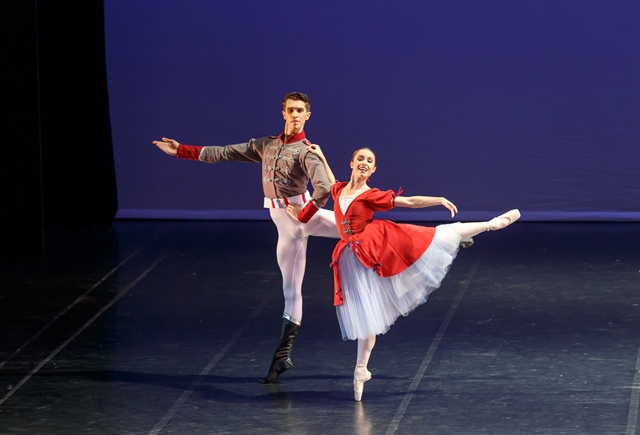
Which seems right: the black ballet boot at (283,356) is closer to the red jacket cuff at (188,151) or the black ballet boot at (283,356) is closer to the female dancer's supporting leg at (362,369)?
the female dancer's supporting leg at (362,369)

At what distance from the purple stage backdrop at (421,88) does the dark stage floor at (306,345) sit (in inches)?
29.0

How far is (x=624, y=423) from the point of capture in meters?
4.67

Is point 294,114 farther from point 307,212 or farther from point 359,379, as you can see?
point 359,379

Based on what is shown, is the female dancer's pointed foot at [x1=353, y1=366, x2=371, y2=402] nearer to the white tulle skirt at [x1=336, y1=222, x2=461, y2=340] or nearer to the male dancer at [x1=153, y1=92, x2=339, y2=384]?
the white tulle skirt at [x1=336, y1=222, x2=461, y2=340]

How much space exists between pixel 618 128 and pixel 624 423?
4513mm

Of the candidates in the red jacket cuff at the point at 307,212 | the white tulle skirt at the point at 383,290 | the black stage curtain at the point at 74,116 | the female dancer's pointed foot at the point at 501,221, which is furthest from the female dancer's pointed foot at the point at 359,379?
the black stage curtain at the point at 74,116

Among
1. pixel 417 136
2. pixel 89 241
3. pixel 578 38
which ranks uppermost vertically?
pixel 578 38

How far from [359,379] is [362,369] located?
4 centimetres

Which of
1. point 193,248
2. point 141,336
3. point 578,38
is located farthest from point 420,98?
point 141,336

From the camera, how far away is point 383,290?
16.3 feet

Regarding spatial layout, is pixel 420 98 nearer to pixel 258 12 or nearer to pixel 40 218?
pixel 258 12

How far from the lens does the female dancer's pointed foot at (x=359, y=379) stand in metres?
5.01

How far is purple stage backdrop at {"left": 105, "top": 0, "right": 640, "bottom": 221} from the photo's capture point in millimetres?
8828

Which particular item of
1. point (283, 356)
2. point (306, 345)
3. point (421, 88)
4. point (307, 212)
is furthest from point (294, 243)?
point (421, 88)
